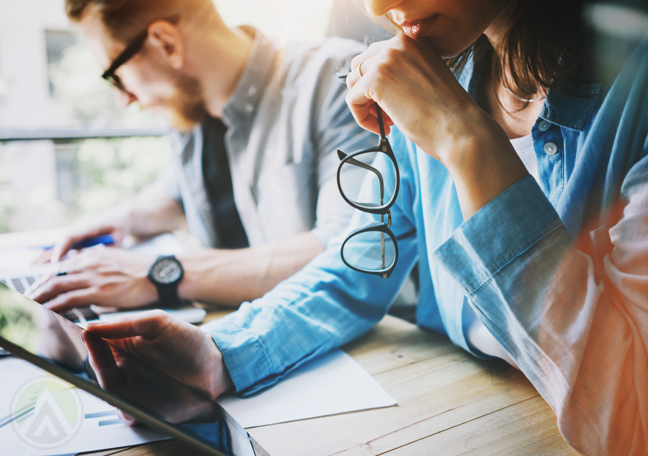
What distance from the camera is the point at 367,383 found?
1.63 feet

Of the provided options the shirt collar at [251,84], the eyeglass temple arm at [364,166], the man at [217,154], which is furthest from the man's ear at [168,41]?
the eyeglass temple arm at [364,166]

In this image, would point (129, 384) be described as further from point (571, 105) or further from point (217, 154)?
point (217, 154)

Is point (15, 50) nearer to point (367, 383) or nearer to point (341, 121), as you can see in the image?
point (341, 121)

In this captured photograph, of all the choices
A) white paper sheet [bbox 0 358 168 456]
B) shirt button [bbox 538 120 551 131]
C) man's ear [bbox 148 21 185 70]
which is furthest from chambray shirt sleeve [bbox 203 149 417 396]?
man's ear [bbox 148 21 185 70]

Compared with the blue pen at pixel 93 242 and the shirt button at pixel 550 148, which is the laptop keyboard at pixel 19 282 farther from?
the shirt button at pixel 550 148

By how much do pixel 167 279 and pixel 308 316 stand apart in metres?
0.33

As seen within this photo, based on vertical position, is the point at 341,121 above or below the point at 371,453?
above

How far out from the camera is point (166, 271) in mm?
790

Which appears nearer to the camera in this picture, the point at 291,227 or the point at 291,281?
the point at 291,281

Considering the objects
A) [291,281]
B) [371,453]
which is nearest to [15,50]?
[291,281]

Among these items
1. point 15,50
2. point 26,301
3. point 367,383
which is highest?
point 26,301

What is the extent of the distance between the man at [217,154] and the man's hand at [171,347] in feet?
1.05

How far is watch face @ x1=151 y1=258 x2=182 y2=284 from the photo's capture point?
77 cm

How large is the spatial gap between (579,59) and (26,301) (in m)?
0.54
